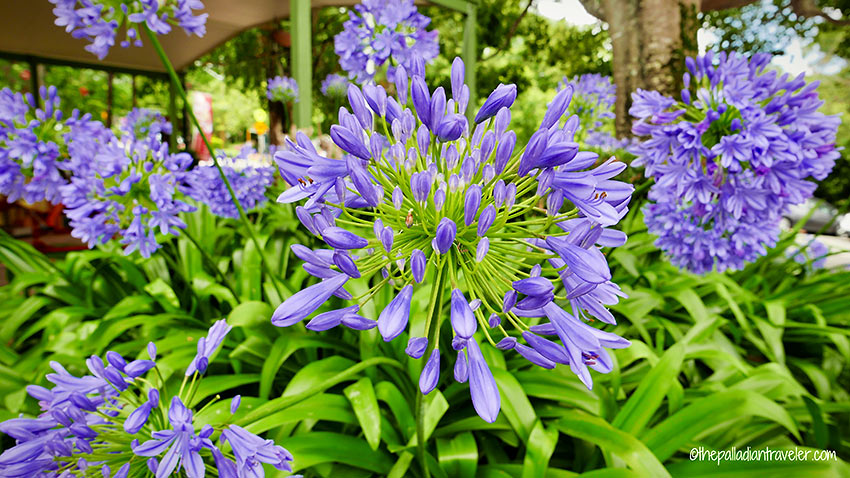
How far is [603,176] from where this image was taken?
797mm

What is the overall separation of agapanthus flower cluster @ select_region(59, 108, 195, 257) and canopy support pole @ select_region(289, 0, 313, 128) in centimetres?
275

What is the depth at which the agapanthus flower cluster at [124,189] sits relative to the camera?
173 cm

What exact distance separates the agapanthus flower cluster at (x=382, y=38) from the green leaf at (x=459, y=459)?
175 centimetres

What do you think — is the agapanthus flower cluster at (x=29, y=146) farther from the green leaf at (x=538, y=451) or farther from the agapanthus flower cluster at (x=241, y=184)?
the green leaf at (x=538, y=451)

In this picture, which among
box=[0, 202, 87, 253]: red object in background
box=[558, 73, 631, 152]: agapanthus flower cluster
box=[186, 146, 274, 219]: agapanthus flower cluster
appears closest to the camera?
box=[186, 146, 274, 219]: agapanthus flower cluster

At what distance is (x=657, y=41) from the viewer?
3402mm

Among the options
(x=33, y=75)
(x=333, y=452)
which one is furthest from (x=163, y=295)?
(x=33, y=75)

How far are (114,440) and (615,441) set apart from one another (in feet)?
4.30

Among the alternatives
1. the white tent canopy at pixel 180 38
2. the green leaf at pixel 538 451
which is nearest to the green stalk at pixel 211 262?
the green leaf at pixel 538 451

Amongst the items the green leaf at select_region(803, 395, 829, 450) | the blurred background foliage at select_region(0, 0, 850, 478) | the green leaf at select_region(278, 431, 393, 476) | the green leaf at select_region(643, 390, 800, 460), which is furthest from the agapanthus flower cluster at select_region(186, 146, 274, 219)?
the green leaf at select_region(803, 395, 829, 450)

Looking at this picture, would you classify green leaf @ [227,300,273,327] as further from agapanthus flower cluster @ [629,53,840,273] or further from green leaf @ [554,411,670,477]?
agapanthus flower cluster @ [629,53,840,273]

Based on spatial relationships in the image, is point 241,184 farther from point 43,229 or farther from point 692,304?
point 43,229

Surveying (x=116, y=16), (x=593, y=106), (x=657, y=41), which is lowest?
(x=593, y=106)

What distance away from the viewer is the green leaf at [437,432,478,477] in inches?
55.7
